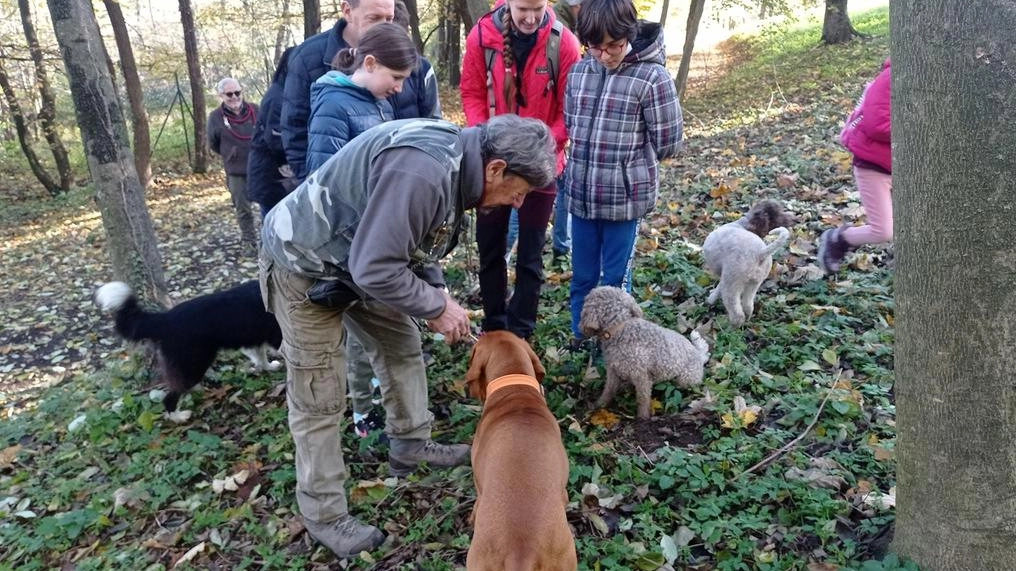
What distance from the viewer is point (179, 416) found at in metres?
5.12

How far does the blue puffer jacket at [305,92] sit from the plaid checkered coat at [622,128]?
1.10 metres

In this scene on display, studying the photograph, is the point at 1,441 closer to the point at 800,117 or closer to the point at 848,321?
the point at 848,321

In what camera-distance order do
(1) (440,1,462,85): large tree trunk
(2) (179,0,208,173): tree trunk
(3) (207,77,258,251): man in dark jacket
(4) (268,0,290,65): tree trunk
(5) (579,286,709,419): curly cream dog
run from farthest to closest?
(1) (440,1,462,85): large tree trunk → (4) (268,0,290,65): tree trunk → (2) (179,0,208,173): tree trunk → (3) (207,77,258,251): man in dark jacket → (5) (579,286,709,419): curly cream dog

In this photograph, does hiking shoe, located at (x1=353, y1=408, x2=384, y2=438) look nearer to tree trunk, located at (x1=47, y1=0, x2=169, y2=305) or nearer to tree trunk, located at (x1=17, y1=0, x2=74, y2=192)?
tree trunk, located at (x1=47, y1=0, x2=169, y2=305)

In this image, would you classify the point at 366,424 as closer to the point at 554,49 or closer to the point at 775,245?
the point at 554,49

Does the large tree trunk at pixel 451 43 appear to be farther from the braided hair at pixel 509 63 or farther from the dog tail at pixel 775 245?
the dog tail at pixel 775 245

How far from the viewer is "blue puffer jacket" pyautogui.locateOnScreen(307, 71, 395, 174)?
353cm

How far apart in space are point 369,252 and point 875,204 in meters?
4.18

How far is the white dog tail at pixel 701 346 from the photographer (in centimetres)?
444

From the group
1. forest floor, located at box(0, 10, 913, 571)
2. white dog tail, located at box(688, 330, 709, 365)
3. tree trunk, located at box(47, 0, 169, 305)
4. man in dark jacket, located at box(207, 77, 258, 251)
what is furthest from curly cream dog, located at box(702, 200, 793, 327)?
man in dark jacket, located at box(207, 77, 258, 251)

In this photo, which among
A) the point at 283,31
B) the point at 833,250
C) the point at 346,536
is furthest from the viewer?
the point at 283,31

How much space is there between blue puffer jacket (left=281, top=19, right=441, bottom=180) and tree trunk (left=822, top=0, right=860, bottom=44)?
1792 cm

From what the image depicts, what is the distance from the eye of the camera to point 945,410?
2285 millimetres

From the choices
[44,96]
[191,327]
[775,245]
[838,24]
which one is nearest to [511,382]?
[775,245]
